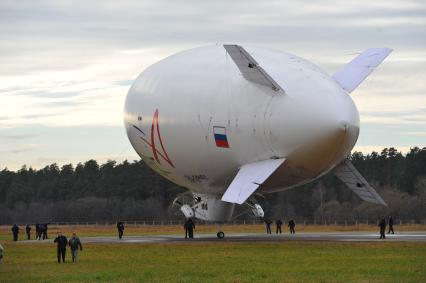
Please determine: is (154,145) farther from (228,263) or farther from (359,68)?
(228,263)

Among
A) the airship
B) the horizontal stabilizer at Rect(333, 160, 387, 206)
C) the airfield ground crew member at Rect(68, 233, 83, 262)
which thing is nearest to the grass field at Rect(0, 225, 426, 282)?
the airfield ground crew member at Rect(68, 233, 83, 262)

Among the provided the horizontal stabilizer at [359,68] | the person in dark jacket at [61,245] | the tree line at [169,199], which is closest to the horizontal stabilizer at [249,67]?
the horizontal stabilizer at [359,68]

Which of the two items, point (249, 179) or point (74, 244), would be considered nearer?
point (74, 244)

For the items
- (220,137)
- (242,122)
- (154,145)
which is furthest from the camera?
(154,145)

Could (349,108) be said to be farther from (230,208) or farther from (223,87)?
(230,208)

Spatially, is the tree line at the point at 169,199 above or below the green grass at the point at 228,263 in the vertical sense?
above

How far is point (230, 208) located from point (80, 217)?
103 m

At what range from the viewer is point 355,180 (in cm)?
6700

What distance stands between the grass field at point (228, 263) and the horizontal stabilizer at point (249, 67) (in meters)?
9.24

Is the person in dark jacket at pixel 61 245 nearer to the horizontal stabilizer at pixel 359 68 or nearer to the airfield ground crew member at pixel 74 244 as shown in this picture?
the airfield ground crew member at pixel 74 244

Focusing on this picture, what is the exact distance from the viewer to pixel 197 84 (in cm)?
6381

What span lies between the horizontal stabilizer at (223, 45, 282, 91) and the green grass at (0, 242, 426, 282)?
9.23 metres

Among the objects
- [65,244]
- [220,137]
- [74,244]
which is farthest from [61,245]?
[220,137]

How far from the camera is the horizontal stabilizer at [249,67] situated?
58438 mm
